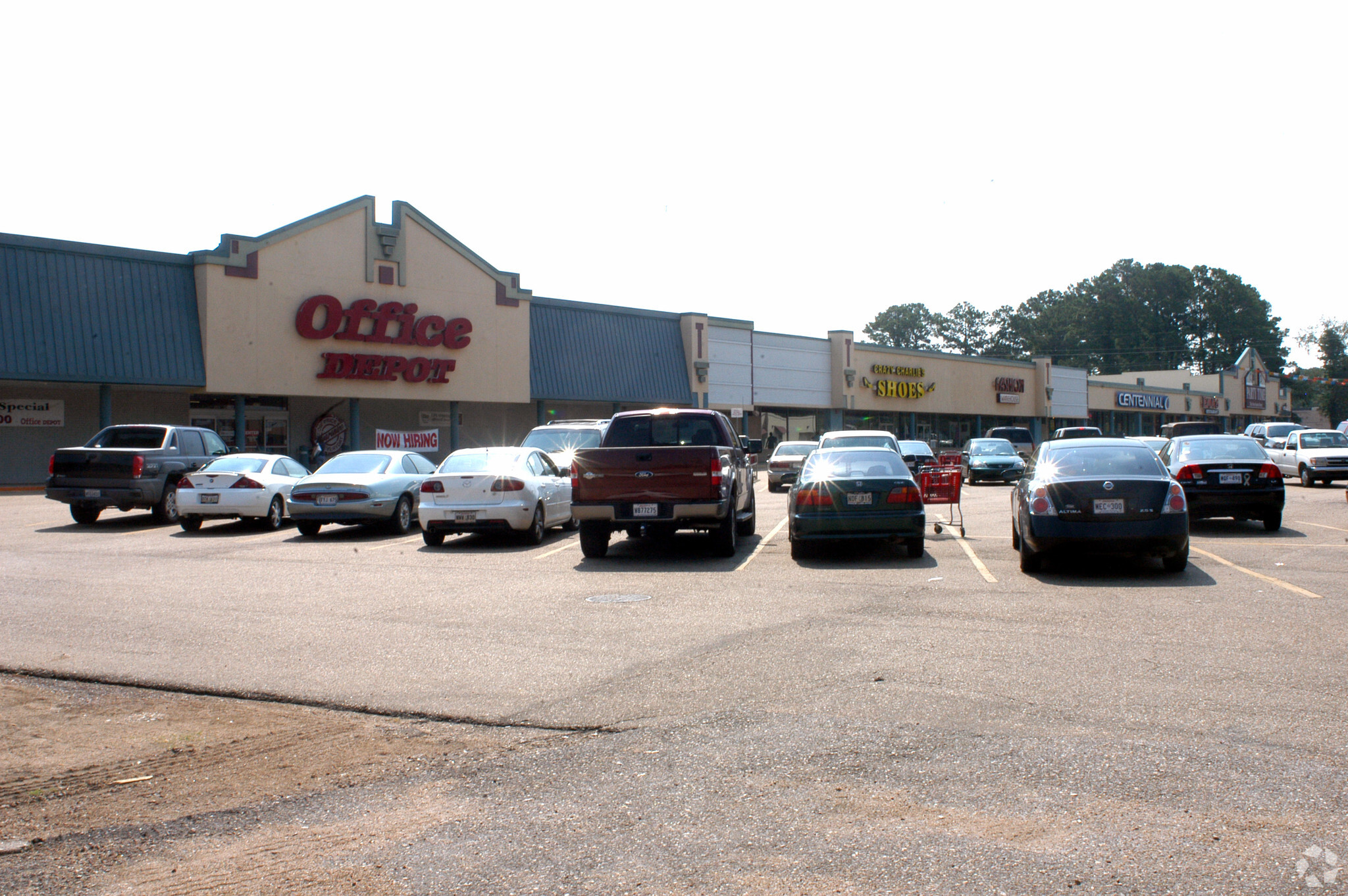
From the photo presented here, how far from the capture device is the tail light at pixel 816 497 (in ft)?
42.6

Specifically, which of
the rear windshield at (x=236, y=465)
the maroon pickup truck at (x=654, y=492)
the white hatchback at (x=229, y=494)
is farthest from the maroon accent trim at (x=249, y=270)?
the maroon pickup truck at (x=654, y=492)

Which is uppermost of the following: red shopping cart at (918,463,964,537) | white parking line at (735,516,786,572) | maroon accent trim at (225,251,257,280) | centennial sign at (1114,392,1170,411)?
maroon accent trim at (225,251,257,280)

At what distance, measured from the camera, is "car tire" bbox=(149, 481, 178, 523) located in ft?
63.8

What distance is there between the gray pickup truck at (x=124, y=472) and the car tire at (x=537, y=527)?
703 cm

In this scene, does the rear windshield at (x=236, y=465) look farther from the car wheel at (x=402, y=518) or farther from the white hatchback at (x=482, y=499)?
the white hatchback at (x=482, y=499)

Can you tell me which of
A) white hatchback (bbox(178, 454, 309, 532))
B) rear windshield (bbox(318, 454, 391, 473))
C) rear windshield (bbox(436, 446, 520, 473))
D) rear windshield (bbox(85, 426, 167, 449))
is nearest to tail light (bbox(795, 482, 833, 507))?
rear windshield (bbox(436, 446, 520, 473))

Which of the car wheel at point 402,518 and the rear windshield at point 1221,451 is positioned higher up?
the rear windshield at point 1221,451

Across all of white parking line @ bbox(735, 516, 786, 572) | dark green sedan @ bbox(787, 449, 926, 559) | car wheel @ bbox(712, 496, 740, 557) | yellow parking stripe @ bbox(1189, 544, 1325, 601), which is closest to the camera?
yellow parking stripe @ bbox(1189, 544, 1325, 601)

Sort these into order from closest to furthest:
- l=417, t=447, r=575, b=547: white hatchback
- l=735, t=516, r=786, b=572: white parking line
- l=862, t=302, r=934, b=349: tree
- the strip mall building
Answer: l=735, t=516, r=786, b=572: white parking line
l=417, t=447, r=575, b=547: white hatchback
the strip mall building
l=862, t=302, r=934, b=349: tree

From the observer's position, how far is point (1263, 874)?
148 inches

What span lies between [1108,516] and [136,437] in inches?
679

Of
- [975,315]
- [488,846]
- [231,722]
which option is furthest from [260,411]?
[975,315]

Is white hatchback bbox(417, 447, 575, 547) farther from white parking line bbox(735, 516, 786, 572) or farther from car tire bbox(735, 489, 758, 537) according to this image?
white parking line bbox(735, 516, 786, 572)

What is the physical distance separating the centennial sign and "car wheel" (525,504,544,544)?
7339 cm
